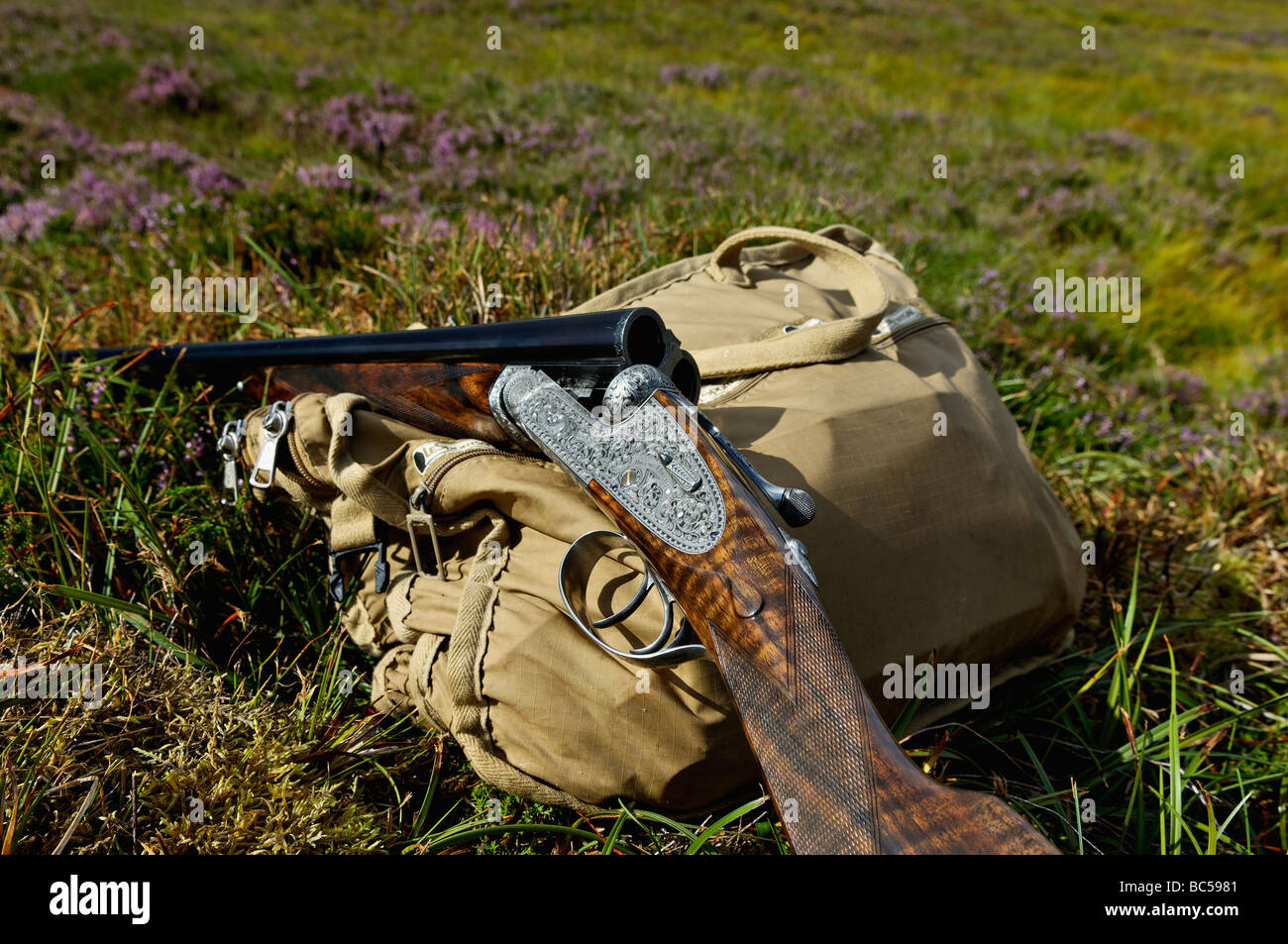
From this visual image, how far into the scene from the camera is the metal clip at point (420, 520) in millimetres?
2451

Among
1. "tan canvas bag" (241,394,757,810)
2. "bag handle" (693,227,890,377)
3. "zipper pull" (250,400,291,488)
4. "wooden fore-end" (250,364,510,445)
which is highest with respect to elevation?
"bag handle" (693,227,890,377)

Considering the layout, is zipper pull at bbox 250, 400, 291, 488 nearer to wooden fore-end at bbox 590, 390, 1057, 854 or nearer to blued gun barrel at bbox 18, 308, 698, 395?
blued gun barrel at bbox 18, 308, 698, 395

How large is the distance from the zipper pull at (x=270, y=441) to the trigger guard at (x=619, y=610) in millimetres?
1210

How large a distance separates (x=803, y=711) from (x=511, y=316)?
3.15 m

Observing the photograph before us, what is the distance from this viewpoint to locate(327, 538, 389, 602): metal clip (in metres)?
2.65

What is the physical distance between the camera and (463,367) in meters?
2.49

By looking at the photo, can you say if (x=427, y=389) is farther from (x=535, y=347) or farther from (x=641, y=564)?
(x=641, y=564)

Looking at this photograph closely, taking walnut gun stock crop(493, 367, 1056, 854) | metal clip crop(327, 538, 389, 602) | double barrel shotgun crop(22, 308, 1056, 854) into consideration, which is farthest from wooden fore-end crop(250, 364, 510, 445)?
metal clip crop(327, 538, 389, 602)

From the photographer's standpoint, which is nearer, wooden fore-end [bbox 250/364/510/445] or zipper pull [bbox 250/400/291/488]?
wooden fore-end [bbox 250/364/510/445]

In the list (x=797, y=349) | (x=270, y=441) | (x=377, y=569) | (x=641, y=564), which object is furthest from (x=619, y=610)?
(x=270, y=441)

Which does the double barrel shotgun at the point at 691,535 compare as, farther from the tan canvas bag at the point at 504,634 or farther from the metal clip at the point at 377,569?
the metal clip at the point at 377,569

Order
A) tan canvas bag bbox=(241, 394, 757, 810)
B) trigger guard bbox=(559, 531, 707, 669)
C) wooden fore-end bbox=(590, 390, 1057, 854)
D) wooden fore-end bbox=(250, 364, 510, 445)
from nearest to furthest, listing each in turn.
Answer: wooden fore-end bbox=(590, 390, 1057, 854)
trigger guard bbox=(559, 531, 707, 669)
tan canvas bag bbox=(241, 394, 757, 810)
wooden fore-end bbox=(250, 364, 510, 445)

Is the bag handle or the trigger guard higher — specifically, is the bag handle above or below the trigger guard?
above
